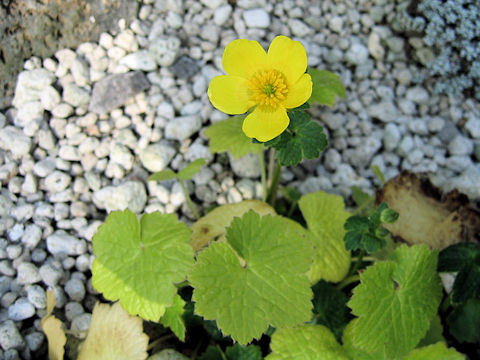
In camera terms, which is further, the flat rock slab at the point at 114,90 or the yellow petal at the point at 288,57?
the flat rock slab at the point at 114,90

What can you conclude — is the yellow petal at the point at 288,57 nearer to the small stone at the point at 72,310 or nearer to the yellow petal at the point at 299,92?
the yellow petal at the point at 299,92

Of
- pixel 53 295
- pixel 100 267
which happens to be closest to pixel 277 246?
pixel 100 267

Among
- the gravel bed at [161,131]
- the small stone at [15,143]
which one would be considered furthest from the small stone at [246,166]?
the small stone at [15,143]

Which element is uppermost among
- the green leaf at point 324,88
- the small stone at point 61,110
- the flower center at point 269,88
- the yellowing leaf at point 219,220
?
the flower center at point 269,88

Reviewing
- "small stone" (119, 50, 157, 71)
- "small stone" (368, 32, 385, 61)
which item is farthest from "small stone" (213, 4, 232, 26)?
"small stone" (368, 32, 385, 61)

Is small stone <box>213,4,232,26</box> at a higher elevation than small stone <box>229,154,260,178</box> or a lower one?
higher

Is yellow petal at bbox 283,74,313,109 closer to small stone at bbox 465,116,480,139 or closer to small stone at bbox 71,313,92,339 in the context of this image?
small stone at bbox 71,313,92,339

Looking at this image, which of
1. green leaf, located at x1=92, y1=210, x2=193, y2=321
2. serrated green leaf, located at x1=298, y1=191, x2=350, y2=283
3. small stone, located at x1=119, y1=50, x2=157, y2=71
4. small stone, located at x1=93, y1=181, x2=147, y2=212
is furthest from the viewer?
small stone, located at x1=119, y1=50, x2=157, y2=71
